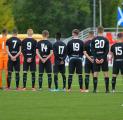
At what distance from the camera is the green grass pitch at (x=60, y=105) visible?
62.2 feet

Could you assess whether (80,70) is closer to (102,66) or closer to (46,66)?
(102,66)

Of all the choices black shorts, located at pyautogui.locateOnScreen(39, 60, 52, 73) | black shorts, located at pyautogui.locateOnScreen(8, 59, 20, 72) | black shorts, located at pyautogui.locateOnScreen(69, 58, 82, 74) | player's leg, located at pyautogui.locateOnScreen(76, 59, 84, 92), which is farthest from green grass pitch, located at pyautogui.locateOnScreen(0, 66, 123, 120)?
black shorts, located at pyautogui.locateOnScreen(8, 59, 20, 72)

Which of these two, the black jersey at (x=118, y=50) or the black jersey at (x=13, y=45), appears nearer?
the black jersey at (x=118, y=50)

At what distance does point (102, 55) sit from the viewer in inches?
1041

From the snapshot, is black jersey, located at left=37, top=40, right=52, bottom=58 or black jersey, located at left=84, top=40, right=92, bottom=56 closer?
black jersey, located at left=84, top=40, right=92, bottom=56

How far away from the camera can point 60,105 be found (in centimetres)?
2155

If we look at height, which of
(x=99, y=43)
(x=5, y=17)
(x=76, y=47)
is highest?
(x=5, y=17)

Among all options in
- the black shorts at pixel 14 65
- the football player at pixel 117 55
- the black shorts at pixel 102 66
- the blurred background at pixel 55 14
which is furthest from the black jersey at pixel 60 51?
the blurred background at pixel 55 14

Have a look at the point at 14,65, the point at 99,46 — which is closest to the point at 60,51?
the point at 99,46

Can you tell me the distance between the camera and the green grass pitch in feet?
62.2

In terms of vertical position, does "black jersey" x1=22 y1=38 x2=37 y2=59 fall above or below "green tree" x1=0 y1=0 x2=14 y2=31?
below

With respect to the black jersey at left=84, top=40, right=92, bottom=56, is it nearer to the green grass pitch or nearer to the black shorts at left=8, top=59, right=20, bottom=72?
the green grass pitch

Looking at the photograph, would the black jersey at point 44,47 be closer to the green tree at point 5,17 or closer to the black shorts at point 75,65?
the black shorts at point 75,65

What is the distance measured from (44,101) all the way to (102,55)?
173 inches
